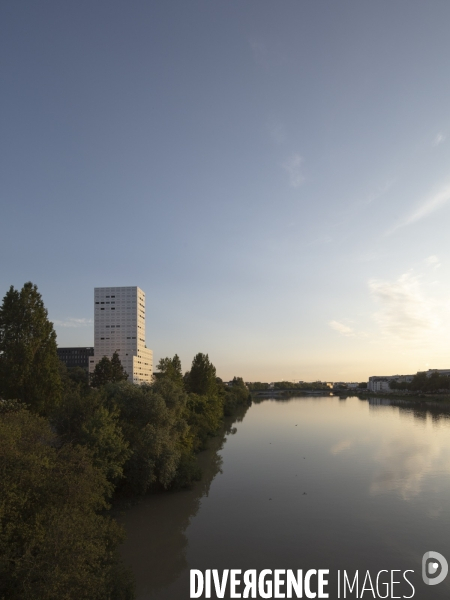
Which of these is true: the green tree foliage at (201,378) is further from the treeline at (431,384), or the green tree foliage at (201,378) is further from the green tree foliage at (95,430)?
the treeline at (431,384)

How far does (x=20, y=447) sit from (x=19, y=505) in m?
2.85

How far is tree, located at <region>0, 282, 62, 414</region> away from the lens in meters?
29.9

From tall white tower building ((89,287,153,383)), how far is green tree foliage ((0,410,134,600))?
163m

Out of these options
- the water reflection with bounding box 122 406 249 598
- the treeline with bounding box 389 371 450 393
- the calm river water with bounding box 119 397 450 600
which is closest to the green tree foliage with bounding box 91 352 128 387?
the calm river water with bounding box 119 397 450 600

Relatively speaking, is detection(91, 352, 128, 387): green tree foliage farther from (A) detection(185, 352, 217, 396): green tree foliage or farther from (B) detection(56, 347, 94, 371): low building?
(B) detection(56, 347, 94, 371): low building

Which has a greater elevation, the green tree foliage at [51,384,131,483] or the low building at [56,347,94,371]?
the low building at [56,347,94,371]

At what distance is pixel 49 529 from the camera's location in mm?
13055

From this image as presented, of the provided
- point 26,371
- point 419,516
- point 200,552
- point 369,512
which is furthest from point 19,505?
point 419,516

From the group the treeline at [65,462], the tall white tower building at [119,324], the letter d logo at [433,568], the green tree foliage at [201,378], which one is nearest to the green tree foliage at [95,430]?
the treeline at [65,462]

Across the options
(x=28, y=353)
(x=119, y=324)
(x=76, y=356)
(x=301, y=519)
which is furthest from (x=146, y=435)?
(x=76, y=356)

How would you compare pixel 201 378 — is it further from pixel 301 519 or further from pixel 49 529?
pixel 49 529

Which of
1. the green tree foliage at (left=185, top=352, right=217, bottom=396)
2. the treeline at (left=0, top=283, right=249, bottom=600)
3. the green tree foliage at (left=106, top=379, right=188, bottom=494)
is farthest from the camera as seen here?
the green tree foliage at (left=185, top=352, right=217, bottom=396)

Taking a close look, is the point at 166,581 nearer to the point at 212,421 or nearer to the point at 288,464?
the point at 288,464

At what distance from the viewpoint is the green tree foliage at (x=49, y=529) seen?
11906 millimetres
